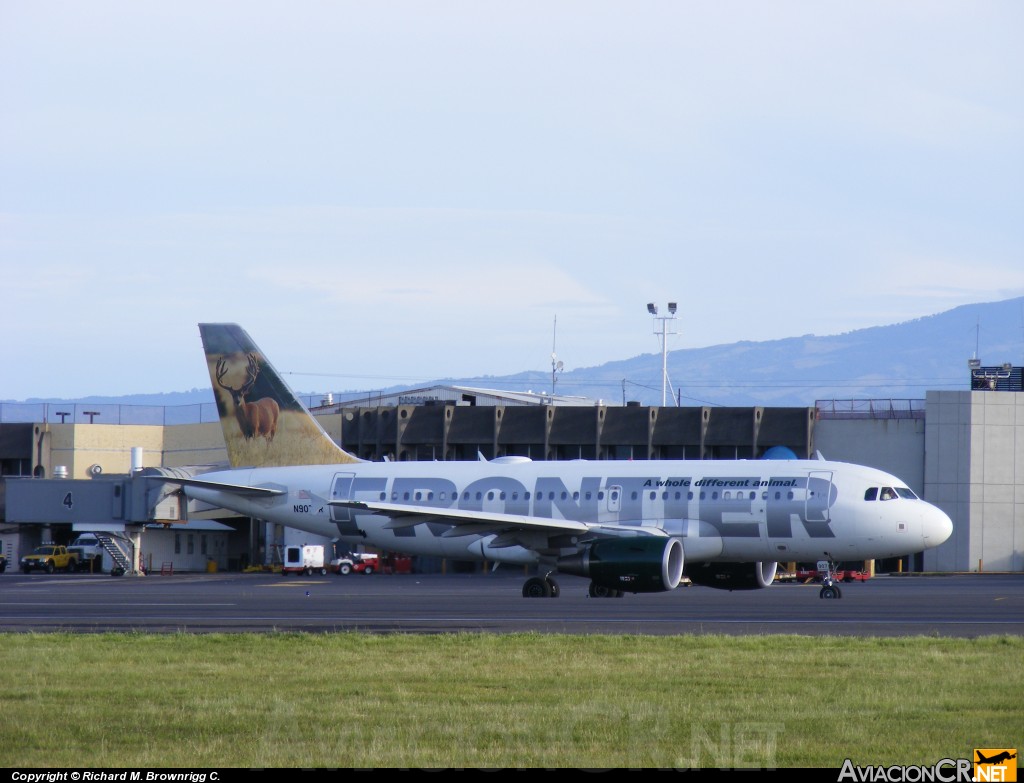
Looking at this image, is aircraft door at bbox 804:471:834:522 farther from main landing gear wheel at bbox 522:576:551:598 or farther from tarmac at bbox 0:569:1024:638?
main landing gear wheel at bbox 522:576:551:598

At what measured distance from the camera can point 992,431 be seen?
7988cm

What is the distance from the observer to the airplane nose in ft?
128

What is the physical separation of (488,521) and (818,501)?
363 inches

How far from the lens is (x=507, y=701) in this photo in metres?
15.8

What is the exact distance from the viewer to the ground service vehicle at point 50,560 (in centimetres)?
7450

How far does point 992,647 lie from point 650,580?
1487 cm

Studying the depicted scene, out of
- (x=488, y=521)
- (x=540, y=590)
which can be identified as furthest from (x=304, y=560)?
(x=488, y=521)

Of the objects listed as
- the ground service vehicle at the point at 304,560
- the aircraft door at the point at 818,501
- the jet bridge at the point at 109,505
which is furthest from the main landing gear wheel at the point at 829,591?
the ground service vehicle at the point at 304,560

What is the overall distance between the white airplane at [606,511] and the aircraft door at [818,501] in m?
0.04

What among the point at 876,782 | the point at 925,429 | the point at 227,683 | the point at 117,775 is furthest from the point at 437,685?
the point at 925,429

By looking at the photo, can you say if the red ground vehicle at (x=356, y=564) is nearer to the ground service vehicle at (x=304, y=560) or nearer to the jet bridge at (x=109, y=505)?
the ground service vehicle at (x=304, y=560)

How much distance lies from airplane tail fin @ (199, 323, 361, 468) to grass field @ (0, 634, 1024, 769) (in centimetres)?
2343

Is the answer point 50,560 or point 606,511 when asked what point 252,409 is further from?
point 50,560

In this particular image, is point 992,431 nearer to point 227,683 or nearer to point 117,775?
point 227,683
